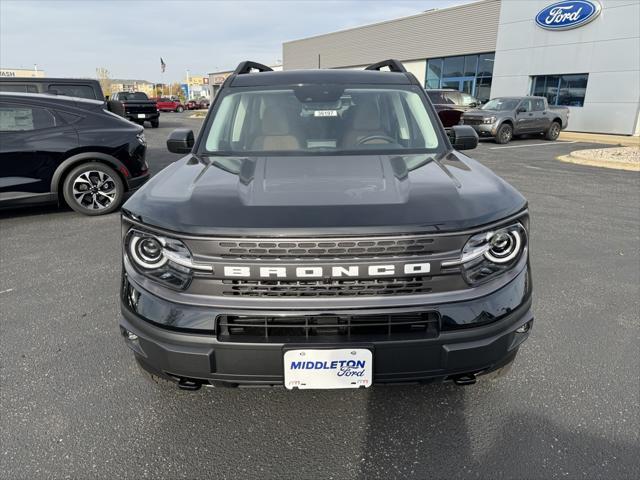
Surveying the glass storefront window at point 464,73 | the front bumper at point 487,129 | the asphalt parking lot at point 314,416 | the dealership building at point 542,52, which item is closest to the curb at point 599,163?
the front bumper at point 487,129

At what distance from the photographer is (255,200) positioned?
1973 millimetres

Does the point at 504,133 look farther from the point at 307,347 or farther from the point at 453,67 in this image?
the point at 307,347

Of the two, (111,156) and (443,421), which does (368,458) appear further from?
(111,156)

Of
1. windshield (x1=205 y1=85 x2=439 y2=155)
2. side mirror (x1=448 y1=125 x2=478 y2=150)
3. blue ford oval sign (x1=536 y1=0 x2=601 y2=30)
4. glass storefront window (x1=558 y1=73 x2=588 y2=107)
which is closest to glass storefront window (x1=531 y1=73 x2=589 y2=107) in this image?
glass storefront window (x1=558 y1=73 x2=588 y2=107)

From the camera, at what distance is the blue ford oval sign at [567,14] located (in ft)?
67.3

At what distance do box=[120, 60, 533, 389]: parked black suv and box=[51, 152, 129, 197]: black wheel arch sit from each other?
4.75m

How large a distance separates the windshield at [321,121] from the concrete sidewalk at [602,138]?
17916 mm

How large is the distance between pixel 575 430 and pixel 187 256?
2.08 metres

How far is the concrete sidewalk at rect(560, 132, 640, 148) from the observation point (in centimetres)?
1803

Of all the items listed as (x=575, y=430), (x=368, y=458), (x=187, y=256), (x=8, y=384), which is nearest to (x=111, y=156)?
(x=8, y=384)

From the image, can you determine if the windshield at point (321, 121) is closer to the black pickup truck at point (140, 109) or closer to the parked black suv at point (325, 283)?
the parked black suv at point (325, 283)

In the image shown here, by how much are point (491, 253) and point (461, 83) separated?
98.3 feet

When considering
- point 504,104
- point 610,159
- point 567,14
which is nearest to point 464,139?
point 610,159

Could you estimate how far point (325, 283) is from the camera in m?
1.84
